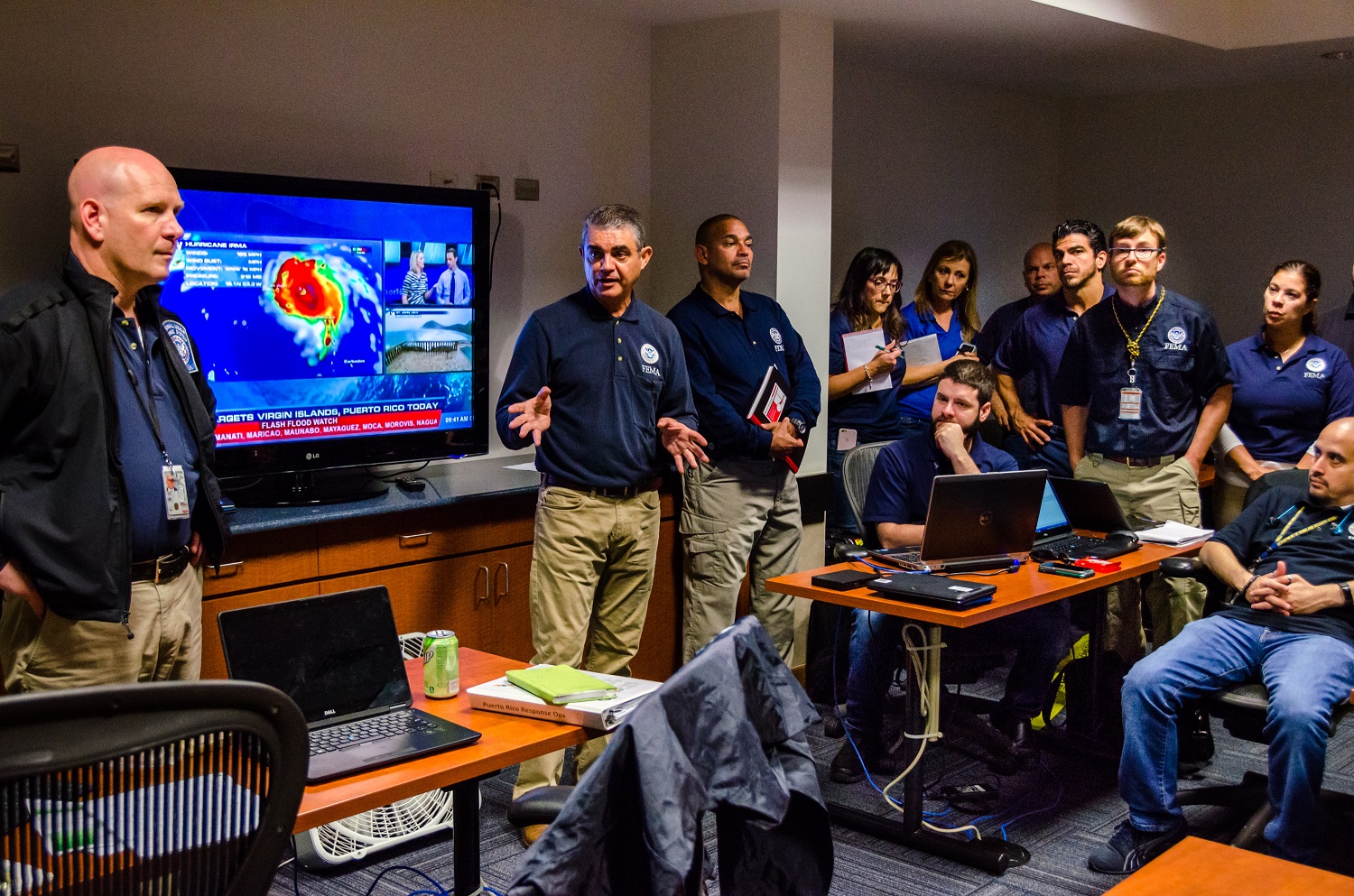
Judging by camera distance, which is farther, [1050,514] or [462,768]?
[1050,514]

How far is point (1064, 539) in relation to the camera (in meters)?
4.00

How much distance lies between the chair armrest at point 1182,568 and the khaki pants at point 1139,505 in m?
0.66

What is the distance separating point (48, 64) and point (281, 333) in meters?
0.95

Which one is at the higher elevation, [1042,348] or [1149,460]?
[1042,348]

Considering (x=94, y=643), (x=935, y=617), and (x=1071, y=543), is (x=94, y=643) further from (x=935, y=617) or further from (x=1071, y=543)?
(x=1071, y=543)

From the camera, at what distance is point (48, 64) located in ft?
11.3

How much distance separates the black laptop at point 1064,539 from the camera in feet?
12.4

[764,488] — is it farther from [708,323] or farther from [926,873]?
[926,873]

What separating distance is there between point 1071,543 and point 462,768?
8.15 feet

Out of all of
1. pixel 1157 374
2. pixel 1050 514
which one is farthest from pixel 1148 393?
pixel 1050 514

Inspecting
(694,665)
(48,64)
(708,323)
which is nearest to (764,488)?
(708,323)

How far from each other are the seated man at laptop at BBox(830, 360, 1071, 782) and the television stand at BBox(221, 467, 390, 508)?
1578 mm

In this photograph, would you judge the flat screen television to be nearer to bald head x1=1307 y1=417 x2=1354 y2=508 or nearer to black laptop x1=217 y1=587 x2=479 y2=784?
black laptop x1=217 y1=587 x2=479 y2=784

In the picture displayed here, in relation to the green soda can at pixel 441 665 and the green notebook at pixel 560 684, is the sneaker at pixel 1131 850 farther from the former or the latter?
the green soda can at pixel 441 665
